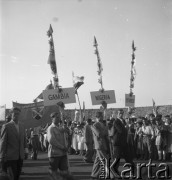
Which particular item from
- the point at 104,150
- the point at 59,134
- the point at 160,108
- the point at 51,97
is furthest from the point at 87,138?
the point at 160,108

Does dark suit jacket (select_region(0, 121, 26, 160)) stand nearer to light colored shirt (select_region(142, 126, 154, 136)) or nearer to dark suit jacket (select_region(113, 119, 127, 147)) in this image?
dark suit jacket (select_region(113, 119, 127, 147))

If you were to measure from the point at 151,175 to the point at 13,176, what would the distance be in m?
2.92

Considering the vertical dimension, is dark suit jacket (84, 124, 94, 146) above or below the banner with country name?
below

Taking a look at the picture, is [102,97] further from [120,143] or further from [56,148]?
[56,148]

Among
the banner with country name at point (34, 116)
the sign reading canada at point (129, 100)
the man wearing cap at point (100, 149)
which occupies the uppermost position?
the sign reading canada at point (129, 100)

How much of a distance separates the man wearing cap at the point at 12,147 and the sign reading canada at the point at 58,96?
9.71ft

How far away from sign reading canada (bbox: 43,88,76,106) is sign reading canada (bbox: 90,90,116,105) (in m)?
2.80

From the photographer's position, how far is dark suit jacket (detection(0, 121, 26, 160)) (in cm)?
731

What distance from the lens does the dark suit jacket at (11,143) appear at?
24.0 ft

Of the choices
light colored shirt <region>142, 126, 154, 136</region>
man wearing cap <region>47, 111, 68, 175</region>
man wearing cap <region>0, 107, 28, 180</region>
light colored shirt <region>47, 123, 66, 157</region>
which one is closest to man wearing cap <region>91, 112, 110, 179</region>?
man wearing cap <region>47, 111, 68, 175</region>

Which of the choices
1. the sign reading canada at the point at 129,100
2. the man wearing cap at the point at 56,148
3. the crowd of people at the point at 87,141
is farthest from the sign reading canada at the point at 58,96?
the sign reading canada at the point at 129,100

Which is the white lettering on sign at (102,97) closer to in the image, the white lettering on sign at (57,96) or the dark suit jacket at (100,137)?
the white lettering on sign at (57,96)

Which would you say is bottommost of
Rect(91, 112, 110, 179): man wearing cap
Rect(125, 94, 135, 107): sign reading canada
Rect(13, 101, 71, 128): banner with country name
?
Rect(91, 112, 110, 179): man wearing cap

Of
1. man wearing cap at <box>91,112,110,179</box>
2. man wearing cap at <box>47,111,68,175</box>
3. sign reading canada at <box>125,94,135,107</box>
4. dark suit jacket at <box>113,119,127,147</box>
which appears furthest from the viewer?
sign reading canada at <box>125,94,135,107</box>
